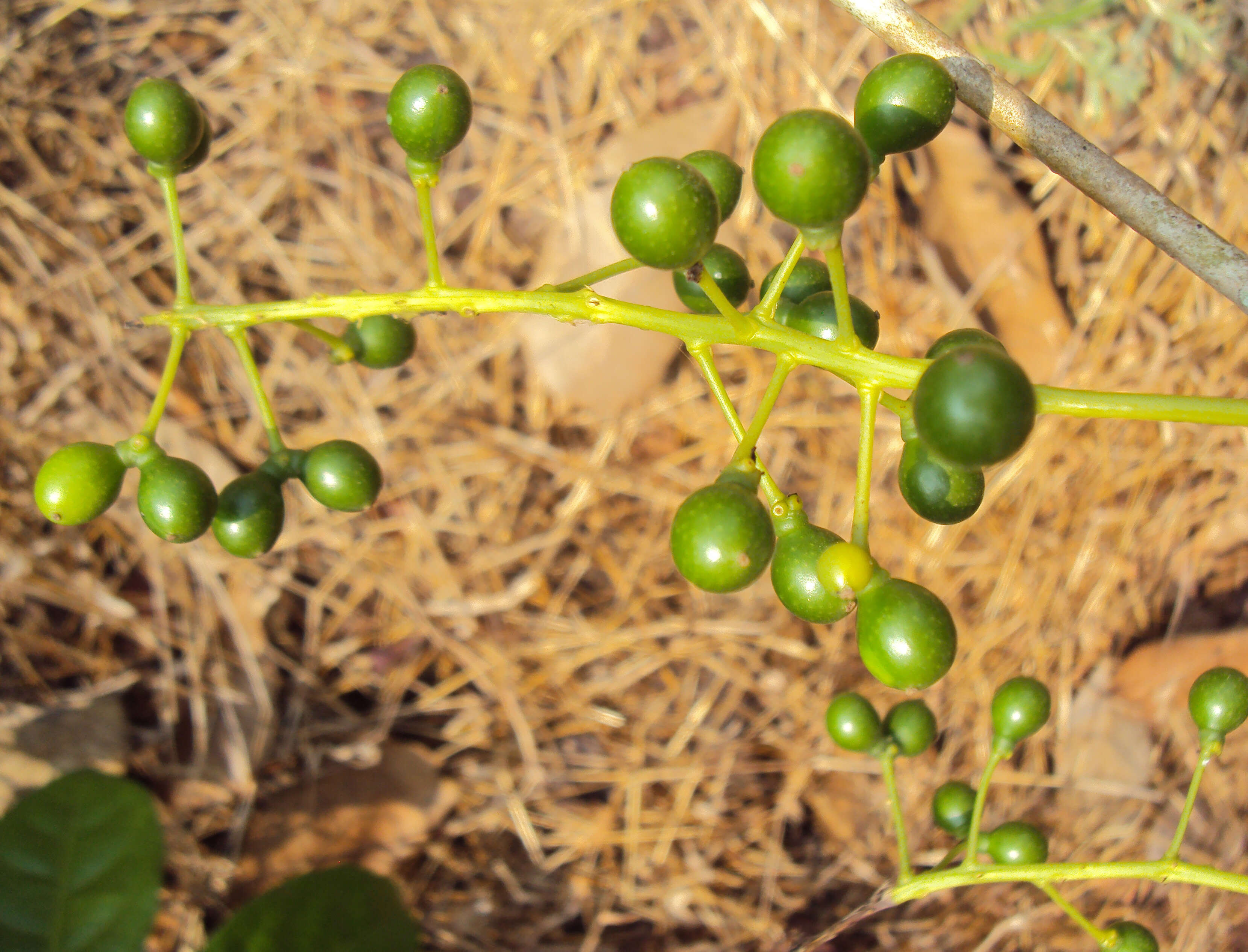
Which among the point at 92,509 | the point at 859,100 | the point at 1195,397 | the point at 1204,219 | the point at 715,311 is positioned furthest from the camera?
the point at 1204,219

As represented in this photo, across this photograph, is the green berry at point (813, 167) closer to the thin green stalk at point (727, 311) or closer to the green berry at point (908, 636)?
the thin green stalk at point (727, 311)

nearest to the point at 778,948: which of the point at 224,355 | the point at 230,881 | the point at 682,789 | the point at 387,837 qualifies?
the point at 682,789

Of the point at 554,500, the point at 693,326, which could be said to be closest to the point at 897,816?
the point at 693,326

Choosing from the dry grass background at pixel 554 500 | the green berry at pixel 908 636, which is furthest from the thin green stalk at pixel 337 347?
the dry grass background at pixel 554 500

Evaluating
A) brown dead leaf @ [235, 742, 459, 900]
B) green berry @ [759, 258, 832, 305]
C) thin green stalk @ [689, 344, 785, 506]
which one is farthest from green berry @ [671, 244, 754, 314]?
brown dead leaf @ [235, 742, 459, 900]

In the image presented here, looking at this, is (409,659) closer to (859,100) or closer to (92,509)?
(92,509)

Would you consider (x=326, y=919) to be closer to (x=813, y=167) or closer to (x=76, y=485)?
(x=76, y=485)
